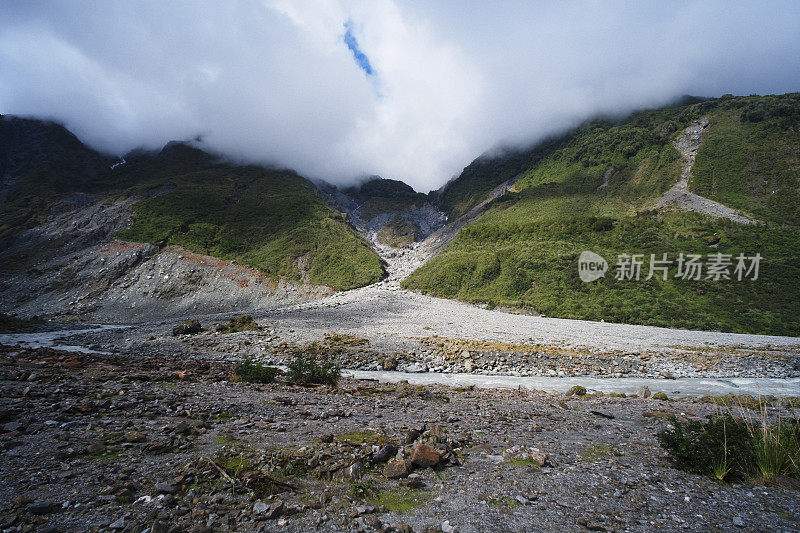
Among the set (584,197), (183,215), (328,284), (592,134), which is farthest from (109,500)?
(592,134)

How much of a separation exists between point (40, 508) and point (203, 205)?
264 feet

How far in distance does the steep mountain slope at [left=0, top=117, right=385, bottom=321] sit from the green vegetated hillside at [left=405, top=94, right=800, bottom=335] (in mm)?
24653

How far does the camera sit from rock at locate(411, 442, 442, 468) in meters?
5.48

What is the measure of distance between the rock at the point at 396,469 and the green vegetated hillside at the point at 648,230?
41.2 metres

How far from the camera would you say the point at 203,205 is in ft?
229

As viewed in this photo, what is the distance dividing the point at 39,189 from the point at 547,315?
12083 centimetres

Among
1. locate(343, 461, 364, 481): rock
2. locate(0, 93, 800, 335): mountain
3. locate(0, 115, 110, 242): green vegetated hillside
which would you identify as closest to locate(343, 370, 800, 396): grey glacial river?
locate(343, 461, 364, 481): rock

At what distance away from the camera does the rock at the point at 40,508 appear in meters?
3.43

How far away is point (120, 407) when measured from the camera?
7410mm

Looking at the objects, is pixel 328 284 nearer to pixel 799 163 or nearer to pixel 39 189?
pixel 39 189

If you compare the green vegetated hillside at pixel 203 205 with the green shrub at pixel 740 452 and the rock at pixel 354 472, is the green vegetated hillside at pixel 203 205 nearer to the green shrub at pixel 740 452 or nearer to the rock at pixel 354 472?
the rock at pixel 354 472

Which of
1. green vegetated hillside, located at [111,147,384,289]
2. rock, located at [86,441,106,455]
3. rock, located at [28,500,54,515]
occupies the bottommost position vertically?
rock, located at [86,441,106,455]

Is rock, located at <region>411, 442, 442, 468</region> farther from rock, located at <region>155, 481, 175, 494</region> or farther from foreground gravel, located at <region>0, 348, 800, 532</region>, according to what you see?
rock, located at <region>155, 481, 175, 494</region>

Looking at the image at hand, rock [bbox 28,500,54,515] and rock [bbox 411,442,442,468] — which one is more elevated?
rock [bbox 28,500,54,515]
